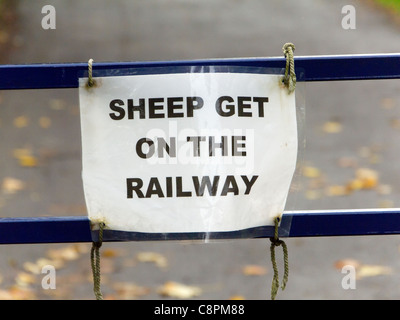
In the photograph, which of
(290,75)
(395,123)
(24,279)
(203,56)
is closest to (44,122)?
(203,56)

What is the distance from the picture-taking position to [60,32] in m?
8.02

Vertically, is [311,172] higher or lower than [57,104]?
lower

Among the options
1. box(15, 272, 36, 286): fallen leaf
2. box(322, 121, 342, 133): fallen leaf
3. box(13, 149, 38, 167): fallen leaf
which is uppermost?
box(322, 121, 342, 133): fallen leaf

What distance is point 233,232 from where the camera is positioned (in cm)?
215

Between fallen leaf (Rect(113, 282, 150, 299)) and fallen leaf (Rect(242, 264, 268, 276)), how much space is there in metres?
0.59

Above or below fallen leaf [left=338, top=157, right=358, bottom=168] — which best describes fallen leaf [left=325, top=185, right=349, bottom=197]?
below

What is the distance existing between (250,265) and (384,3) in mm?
6405

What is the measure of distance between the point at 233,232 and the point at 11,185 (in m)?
3.15

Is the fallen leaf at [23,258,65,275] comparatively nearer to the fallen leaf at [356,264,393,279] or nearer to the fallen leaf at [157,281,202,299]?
the fallen leaf at [157,281,202,299]

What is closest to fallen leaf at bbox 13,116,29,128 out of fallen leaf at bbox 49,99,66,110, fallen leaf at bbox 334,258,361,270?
fallen leaf at bbox 49,99,66,110

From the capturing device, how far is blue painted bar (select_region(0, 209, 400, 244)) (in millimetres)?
2160

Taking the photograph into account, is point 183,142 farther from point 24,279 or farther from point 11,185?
point 11,185
